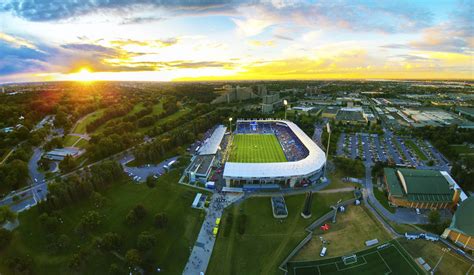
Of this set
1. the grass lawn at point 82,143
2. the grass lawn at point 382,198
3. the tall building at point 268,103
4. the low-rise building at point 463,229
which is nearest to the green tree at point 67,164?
the grass lawn at point 82,143

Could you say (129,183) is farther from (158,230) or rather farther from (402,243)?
(402,243)

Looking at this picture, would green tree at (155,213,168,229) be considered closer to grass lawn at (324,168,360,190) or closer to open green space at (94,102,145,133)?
grass lawn at (324,168,360,190)

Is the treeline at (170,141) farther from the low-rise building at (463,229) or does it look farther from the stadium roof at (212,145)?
the low-rise building at (463,229)

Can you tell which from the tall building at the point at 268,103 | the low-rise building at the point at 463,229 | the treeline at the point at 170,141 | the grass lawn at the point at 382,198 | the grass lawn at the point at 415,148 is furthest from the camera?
the tall building at the point at 268,103

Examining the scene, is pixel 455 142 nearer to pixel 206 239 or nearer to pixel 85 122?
pixel 206 239

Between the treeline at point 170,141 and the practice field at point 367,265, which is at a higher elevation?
the treeline at point 170,141

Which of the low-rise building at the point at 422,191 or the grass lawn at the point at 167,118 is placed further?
the grass lawn at the point at 167,118

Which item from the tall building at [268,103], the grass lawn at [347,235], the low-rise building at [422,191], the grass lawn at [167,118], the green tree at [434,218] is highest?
the tall building at [268,103]
